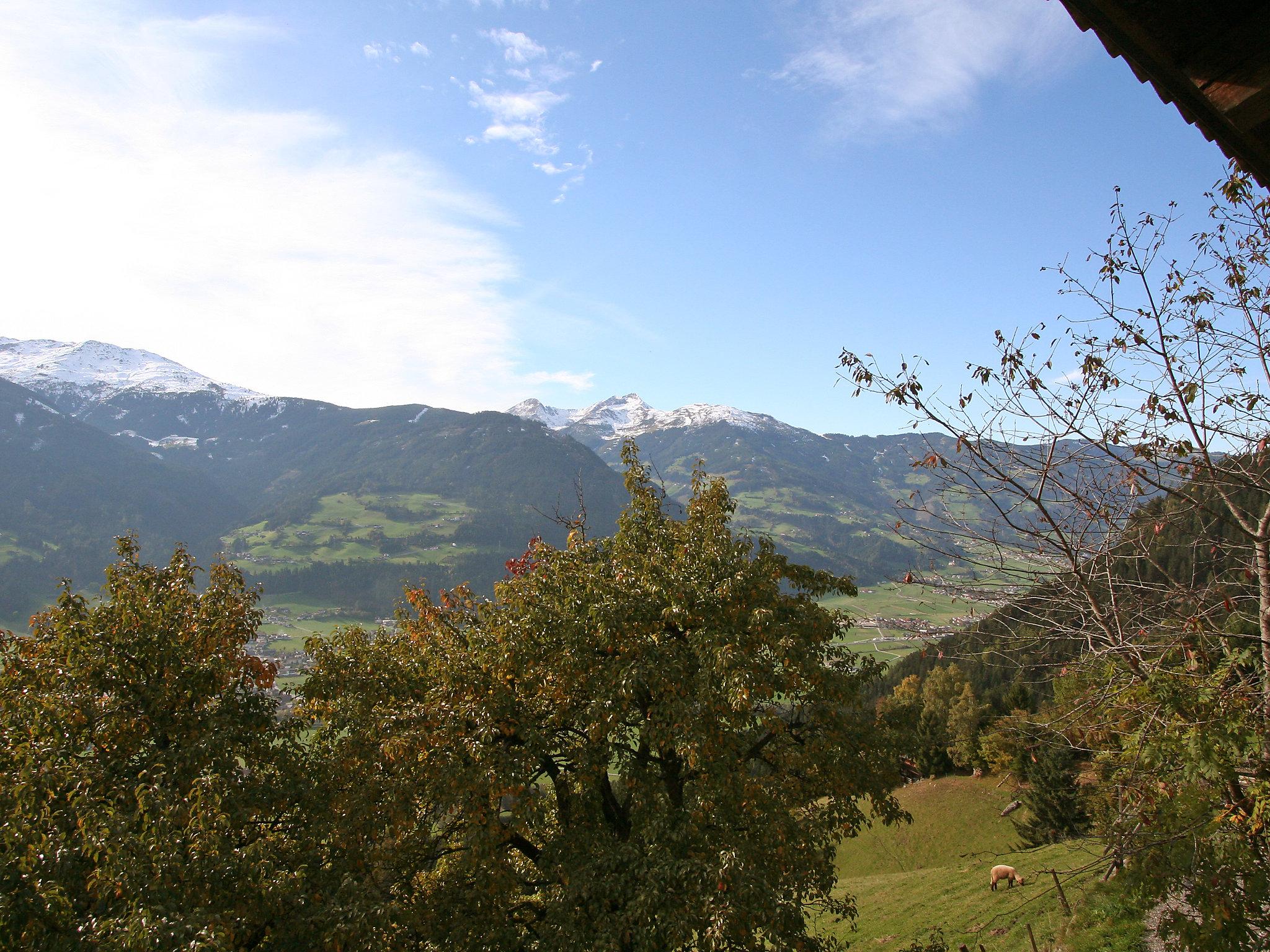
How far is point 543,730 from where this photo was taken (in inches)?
522

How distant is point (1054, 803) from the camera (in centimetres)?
4612

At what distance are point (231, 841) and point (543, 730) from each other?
5.49m

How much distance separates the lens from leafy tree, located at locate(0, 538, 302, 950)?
8.16m

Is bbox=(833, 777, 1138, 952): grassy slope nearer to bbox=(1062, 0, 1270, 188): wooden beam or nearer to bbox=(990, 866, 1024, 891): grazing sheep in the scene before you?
bbox=(990, 866, 1024, 891): grazing sheep

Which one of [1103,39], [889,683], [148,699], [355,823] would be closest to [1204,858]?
[1103,39]

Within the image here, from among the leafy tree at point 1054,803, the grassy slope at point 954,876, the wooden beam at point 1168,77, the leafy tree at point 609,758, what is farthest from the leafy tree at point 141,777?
the leafy tree at point 1054,803

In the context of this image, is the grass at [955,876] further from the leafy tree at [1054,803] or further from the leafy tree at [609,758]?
the leafy tree at [609,758]

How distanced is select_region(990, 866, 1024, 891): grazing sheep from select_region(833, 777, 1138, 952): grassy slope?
578mm

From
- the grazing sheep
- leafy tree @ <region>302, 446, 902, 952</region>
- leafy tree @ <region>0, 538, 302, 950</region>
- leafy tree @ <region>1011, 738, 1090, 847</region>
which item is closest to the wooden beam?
leafy tree @ <region>302, 446, 902, 952</region>

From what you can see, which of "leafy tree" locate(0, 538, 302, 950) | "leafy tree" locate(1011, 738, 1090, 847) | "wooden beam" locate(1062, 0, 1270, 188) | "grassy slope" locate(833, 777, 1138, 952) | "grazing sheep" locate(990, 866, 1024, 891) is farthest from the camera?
"leafy tree" locate(1011, 738, 1090, 847)

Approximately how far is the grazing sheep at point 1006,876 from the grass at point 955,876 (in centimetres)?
52

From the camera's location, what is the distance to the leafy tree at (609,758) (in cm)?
1085

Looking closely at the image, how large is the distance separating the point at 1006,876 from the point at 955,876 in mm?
7091

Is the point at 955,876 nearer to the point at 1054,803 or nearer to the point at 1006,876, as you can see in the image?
the point at 1006,876
